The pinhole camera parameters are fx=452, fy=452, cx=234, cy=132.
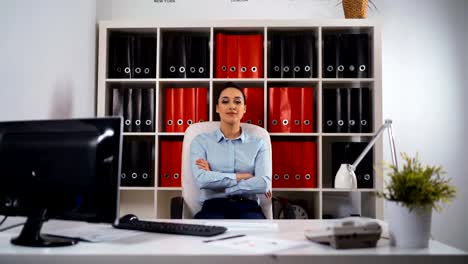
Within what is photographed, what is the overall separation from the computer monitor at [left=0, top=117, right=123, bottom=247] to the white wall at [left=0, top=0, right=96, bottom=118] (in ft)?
2.44

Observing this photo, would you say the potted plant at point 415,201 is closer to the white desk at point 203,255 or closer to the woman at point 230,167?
the white desk at point 203,255

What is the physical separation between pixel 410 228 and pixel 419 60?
2.58 m

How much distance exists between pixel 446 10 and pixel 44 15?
289 cm

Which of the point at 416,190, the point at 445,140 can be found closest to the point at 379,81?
the point at 445,140

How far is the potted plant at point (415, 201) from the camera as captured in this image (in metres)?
1.24

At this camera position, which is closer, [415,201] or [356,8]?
[415,201]

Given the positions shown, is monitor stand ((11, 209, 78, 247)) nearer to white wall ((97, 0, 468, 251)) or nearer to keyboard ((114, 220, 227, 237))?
keyboard ((114, 220, 227, 237))

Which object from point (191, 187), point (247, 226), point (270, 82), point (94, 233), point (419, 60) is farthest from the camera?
point (419, 60)

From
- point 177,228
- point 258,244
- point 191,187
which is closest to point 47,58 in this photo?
point 191,187

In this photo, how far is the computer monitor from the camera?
50.8 inches

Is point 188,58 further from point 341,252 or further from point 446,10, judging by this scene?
point 341,252

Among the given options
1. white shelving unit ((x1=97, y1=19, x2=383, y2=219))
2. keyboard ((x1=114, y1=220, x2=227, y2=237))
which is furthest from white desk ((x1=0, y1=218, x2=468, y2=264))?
white shelving unit ((x1=97, y1=19, x2=383, y2=219))

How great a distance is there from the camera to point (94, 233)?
4.78 feet

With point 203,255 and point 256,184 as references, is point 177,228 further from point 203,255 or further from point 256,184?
point 256,184
